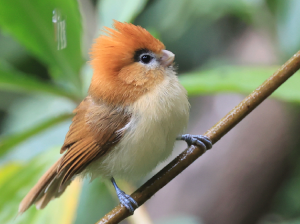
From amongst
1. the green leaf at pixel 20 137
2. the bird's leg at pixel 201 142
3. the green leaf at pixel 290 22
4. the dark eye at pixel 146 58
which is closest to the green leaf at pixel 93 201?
the green leaf at pixel 20 137

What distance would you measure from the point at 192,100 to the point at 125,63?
173cm

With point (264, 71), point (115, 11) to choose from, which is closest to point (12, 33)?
point (115, 11)

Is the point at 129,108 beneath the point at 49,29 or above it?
beneath

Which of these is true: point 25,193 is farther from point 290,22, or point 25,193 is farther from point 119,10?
point 290,22

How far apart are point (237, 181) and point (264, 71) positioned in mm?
1345

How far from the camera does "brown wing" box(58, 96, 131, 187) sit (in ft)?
4.45

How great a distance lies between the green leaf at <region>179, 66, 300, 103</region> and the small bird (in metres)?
0.23

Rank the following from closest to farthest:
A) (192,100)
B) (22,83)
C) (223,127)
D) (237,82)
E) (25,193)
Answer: (223,127) < (237,82) < (25,193) < (22,83) < (192,100)

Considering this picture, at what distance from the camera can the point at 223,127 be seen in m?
1.20

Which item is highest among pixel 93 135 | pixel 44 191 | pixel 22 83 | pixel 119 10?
pixel 119 10

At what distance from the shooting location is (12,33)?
1.92 metres

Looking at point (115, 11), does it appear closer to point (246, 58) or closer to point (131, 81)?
point (131, 81)

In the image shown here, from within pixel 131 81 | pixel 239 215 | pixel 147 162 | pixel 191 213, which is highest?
pixel 131 81

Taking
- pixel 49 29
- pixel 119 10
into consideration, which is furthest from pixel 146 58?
pixel 49 29
